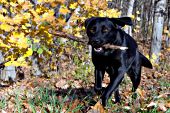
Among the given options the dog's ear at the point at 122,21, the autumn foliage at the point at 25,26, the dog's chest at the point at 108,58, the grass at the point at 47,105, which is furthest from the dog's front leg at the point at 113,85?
the autumn foliage at the point at 25,26

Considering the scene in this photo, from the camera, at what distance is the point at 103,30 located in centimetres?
496

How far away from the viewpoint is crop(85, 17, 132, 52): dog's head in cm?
484

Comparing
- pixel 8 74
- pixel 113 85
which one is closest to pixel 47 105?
pixel 113 85

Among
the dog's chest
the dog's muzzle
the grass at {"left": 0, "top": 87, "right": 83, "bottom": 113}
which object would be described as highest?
the dog's muzzle

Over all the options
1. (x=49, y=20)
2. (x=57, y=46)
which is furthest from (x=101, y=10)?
(x=49, y=20)

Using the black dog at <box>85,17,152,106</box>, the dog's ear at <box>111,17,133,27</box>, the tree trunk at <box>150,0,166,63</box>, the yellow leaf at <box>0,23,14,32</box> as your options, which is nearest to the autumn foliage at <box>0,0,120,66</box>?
the yellow leaf at <box>0,23,14,32</box>

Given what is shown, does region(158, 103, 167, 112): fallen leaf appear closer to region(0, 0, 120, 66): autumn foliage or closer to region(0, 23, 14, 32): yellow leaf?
region(0, 0, 120, 66): autumn foliage

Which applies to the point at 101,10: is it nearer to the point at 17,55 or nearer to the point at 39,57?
the point at 39,57

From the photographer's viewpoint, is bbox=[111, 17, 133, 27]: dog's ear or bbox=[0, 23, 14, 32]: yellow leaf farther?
bbox=[0, 23, 14, 32]: yellow leaf

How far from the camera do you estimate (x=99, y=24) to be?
198 inches

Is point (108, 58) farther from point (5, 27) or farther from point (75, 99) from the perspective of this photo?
point (5, 27)

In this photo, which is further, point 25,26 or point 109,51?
point 25,26

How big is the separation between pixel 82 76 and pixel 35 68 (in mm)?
1620

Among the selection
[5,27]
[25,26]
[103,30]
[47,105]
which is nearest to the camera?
[47,105]
